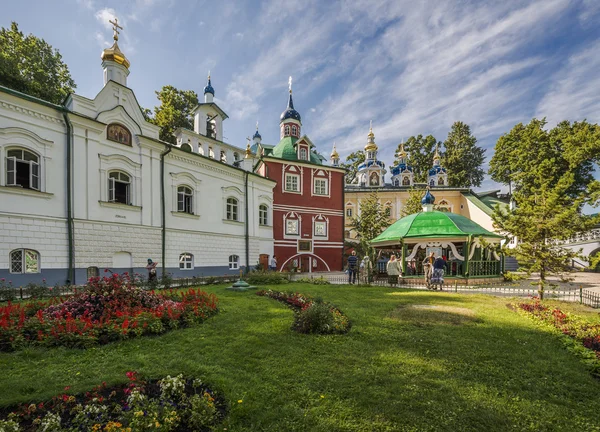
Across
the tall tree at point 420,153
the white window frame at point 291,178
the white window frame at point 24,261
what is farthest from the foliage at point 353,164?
the white window frame at point 24,261

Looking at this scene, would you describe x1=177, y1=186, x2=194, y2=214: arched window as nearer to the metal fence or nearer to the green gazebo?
the metal fence

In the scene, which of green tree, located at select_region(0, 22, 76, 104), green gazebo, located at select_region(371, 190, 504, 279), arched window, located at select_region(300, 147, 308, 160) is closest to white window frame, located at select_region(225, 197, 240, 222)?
arched window, located at select_region(300, 147, 308, 160)

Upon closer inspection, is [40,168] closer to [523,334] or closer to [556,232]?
[523,334]

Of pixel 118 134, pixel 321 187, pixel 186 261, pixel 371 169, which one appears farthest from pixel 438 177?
pixel 118 134

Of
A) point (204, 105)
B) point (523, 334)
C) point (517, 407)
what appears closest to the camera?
point (517, 407)

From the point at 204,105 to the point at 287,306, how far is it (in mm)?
20456

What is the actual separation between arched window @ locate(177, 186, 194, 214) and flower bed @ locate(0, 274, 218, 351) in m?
10.1

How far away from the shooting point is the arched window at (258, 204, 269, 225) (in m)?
23.8

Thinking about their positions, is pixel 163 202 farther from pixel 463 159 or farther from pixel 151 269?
pixel 463 159

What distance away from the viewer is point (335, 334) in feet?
20.9

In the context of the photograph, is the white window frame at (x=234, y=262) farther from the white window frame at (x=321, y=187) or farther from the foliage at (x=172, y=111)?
the foliage at (x=172, y=111)

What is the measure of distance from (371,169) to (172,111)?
28.2 m

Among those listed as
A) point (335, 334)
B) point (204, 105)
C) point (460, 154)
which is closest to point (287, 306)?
point (335, 334)

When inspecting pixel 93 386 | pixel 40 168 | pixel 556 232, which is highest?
pixel 40 168
